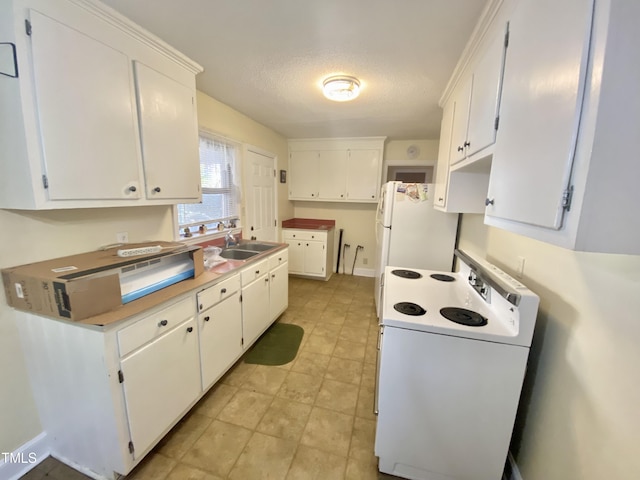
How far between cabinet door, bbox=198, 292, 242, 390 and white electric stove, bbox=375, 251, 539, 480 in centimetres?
119

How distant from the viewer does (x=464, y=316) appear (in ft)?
4.43

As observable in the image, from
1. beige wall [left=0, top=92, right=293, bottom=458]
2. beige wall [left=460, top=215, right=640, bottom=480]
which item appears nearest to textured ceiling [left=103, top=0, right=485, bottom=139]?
beige wall [left=0, top=92, right=293, bottom=458]

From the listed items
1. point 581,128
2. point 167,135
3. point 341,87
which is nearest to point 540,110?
point 581,128

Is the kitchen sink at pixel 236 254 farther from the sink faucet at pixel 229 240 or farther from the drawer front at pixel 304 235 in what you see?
the drawer front at pixel 304 235

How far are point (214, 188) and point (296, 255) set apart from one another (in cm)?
Result: 190

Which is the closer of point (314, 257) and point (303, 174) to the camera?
point (314, 257)

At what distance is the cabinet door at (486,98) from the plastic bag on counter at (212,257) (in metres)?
1.97

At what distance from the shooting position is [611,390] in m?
0.88

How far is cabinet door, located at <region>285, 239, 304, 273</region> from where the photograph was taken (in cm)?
429

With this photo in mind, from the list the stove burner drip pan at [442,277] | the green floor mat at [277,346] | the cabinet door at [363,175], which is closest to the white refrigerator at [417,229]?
the stove burner drip pan at [442,277]

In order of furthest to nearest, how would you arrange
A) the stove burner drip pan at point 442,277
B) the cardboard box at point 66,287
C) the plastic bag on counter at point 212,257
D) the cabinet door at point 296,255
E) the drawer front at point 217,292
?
the cabinet door at point 296,255 < the plastic bag on counter at point 212,257 < the stove burner drip pan at point 442,277 < the drawer front at point 217,292 < the cardboard box at point 66,287

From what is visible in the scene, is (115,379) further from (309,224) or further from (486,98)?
(309,224)

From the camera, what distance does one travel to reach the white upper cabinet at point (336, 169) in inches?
166

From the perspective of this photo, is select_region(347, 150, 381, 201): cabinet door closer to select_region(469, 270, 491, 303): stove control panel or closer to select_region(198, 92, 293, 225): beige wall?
select_region(198, 92, 293, 225): beige wall
